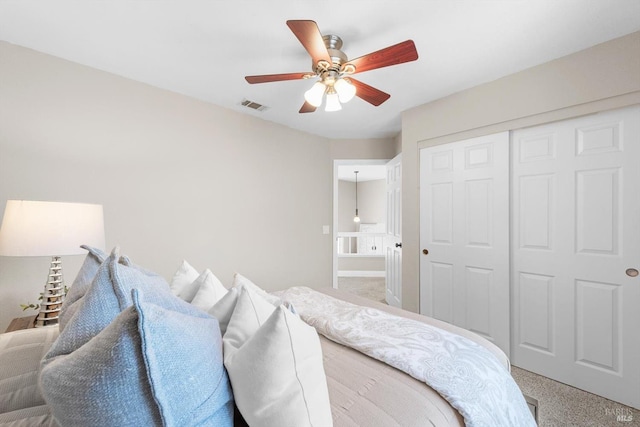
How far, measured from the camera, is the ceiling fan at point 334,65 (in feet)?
4.52

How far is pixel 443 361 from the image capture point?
1.03 m

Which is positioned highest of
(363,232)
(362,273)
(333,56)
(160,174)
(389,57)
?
(333,56)

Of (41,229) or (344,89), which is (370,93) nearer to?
(344,89)

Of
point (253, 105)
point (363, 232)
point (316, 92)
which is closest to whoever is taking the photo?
point (316, 92)

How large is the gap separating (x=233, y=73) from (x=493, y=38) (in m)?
1.87

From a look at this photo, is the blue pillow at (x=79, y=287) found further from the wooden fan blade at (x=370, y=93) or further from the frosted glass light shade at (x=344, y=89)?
the wooden fan blade at (x=370, y=93)

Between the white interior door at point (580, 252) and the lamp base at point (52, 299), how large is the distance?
3.23 m

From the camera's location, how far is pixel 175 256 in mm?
2479

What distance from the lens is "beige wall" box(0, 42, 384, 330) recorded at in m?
1.84

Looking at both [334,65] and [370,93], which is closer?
[334,65]

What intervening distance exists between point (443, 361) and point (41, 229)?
202 centimetres

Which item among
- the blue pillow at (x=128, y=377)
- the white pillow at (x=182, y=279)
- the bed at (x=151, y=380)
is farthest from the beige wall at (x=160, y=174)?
the blue pillow at (x=128, y=377)

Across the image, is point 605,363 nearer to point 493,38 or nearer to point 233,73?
point 493,38

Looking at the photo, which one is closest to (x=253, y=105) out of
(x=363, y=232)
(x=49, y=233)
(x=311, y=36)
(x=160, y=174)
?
(x=160, y=174)
